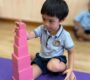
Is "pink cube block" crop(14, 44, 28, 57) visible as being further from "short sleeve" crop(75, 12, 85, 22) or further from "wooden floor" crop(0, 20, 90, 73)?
"short sleeve" crop(75, 12, 85, 22)

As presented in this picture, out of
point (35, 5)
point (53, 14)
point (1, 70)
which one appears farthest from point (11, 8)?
point (53, 14)

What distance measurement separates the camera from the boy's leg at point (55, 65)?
1.31 metres

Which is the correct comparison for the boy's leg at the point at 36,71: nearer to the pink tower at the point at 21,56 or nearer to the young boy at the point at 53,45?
the young boy at the point at 53,45

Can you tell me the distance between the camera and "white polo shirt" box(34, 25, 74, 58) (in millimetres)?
1302

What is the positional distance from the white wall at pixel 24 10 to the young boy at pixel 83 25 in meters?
0.11

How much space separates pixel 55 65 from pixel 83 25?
2.74 feet

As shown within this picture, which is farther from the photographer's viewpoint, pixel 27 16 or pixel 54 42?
pixel 27 16

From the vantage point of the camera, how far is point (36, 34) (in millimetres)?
1340

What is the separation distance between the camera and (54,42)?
1323 mm

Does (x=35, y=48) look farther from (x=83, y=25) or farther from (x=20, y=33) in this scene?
(x=20, y=33)

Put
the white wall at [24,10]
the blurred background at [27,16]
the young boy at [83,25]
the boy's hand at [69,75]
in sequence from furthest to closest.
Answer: the white wall at [24,10], the young boy at [83,25], the blurred background at [27,16], the boy's hand at [69,75]

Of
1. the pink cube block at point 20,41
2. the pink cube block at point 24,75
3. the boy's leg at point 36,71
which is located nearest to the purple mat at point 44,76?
the boy's leg at point 36,71

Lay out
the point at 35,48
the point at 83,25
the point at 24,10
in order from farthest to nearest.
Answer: the point at 24,10 → the point at 83,25 → the point at 35,48

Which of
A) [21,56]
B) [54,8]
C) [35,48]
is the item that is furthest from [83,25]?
[21,56]
